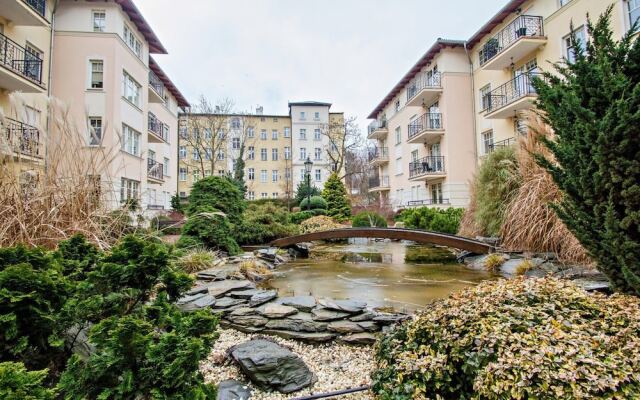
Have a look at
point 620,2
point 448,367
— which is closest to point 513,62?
point 620,2

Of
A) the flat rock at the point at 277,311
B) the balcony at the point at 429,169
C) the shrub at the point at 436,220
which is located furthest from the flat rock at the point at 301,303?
the balcony at the point at 429,169

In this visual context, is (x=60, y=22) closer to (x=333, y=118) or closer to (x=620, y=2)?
(x=620, y=2)

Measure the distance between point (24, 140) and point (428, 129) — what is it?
18412mm

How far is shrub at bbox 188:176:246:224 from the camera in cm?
713

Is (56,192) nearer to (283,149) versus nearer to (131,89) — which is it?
(131,89)

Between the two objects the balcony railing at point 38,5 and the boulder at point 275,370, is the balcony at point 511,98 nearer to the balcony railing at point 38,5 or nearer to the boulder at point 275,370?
the boulder at point 275,370

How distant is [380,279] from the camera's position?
5320 mm

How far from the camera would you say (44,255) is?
2.02 meters

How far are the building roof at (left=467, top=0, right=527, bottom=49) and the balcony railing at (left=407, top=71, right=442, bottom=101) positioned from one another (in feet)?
7.67

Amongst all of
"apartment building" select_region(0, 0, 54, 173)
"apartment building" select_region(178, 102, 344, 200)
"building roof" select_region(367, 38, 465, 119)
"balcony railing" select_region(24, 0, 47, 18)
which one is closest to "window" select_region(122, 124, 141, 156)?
"apartment building" select_region(0, 0, 54, 173)

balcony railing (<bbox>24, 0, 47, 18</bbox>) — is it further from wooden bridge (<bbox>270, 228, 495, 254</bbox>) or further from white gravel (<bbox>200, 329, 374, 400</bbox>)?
white gravel (<bbox>200, 329, 374, 400</bbox>)

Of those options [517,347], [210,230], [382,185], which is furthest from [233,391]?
[382,185]

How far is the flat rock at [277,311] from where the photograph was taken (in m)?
3.12

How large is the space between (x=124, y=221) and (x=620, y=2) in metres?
14.5
